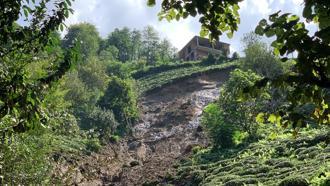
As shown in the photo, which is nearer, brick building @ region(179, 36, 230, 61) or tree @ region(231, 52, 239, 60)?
tree @ region(231, 52, 239, 60)

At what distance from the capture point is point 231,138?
2881 cm

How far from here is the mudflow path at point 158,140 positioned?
26713mm

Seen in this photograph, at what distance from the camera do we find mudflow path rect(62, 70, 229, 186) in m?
26.7

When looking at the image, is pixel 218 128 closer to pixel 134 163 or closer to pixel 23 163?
pixel 134 163

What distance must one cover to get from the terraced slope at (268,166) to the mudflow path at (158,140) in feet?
7.52

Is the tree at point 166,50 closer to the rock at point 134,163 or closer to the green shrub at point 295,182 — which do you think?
the rock at point 134,163

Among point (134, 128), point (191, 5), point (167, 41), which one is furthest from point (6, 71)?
point (167, 41)

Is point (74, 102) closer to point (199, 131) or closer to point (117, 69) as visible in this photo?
point (199, 131)

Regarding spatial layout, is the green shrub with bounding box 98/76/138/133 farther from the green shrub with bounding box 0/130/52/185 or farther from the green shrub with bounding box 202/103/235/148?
the green shrub with bounding box 0/130/52/185

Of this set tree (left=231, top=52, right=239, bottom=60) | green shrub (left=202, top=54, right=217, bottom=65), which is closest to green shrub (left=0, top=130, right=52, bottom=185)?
green shrub (left=202, top=54, right=217, bottom=65)

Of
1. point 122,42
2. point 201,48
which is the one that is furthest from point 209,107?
point 122,42

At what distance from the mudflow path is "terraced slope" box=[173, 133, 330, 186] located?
7.52ft

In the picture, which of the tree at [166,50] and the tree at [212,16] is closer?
the tree at [212,16]

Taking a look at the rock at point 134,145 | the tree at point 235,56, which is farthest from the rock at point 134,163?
the tree at point 235,56
